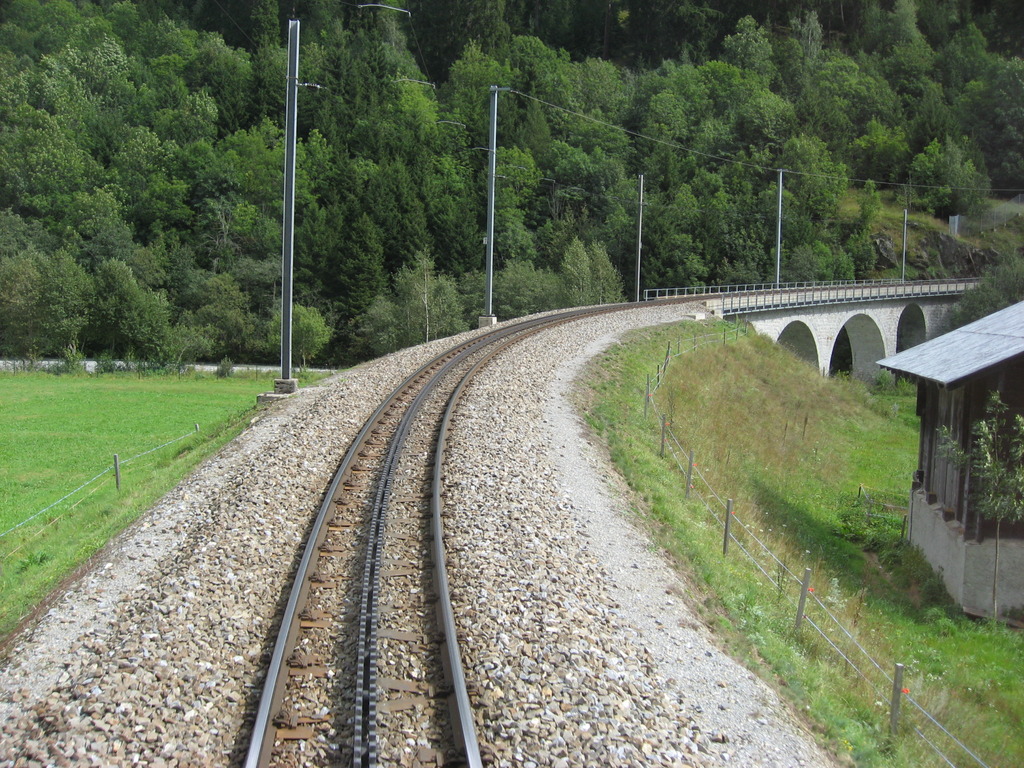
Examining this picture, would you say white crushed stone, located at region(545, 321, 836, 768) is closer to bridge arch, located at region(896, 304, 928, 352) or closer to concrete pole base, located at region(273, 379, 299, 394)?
concrete pole base, located at region(273, 379, 299, 394)

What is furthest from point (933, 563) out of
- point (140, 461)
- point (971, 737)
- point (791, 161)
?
point (791, 161)

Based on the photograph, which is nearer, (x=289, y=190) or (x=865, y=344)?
(x=289, y=190)

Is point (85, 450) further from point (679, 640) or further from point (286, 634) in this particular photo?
point (679, 640)

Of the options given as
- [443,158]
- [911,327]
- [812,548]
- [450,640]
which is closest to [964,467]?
[812,548]

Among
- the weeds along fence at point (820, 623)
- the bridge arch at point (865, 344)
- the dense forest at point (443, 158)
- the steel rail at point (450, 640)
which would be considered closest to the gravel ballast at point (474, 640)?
the steel rail at point (450, 640)

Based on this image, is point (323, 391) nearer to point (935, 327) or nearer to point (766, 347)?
point (766, 347)

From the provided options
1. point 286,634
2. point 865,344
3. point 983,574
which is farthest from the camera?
point 865,344

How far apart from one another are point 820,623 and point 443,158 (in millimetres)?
67549

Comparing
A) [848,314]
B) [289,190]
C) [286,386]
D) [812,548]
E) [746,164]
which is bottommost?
[812,548]

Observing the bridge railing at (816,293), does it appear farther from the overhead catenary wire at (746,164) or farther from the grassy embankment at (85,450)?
the grassy embankment at (85,450)

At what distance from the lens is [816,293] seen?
50.8 metres

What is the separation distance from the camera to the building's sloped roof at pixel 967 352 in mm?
15742

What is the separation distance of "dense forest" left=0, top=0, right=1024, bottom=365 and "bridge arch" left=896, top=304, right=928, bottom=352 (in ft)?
28.8

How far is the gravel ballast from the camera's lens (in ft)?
19.9
